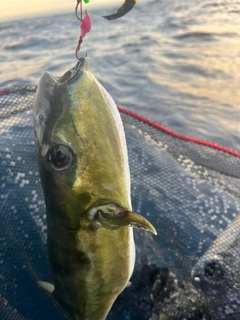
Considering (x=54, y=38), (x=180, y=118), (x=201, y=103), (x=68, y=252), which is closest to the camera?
(x=68, y=252)

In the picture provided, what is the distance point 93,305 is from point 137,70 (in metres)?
9.17

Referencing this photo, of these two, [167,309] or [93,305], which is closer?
[93,305]

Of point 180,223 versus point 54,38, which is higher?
point 180,223

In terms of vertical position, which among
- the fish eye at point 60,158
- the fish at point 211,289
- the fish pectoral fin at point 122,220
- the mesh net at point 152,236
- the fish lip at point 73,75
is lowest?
the fish at point 211,289

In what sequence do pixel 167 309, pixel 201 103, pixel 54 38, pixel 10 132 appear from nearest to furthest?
pixel 167 309 → pixel 10 132 → pixel 201 103 → pixel 54 38

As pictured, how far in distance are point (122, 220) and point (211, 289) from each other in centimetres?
133

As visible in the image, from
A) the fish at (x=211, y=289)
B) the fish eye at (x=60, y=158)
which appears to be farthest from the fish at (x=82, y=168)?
the fish at (x=211, y=289)

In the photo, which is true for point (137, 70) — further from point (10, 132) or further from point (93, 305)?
point (93, 305)

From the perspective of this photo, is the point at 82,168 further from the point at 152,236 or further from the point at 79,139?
the point at 152,236

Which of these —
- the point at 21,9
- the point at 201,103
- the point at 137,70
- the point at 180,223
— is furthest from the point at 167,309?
the point at 21,9

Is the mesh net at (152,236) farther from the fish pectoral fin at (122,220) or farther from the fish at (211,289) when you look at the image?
the fish pectoral fin at (122,220)

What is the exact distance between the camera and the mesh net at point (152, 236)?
108 inches

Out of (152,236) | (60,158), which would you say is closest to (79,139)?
(60,158)

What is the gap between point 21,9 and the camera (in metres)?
23.6
